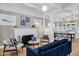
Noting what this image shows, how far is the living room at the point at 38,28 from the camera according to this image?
258 cm

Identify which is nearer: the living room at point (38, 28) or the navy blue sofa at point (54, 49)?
the navy blue sofa at point (54, 49)

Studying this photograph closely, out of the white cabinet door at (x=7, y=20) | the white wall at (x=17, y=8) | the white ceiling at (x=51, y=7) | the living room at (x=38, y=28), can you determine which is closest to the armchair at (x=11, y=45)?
the living room at (x=38, y=28)

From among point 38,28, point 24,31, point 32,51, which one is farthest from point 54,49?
point 24,31

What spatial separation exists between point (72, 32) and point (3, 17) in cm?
163

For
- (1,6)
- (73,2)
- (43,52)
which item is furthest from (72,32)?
(1,6)

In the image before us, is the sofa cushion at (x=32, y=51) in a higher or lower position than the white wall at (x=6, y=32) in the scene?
lower

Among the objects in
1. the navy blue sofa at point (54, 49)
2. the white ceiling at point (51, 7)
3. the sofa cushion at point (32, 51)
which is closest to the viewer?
the navy blue sofa at point (54, 49)

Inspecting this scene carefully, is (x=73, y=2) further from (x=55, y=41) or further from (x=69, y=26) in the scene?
(x=55, y=41)

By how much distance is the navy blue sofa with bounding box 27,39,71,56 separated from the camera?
2396mm

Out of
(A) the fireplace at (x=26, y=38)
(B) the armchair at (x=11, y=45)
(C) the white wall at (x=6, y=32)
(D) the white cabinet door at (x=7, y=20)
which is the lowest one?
(B) the armchair at (x=11, y=45)

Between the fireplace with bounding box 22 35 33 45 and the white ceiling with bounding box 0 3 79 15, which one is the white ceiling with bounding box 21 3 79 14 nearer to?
the white ceiling with bounding box 0 3 79 15

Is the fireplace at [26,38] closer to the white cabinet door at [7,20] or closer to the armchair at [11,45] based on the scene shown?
the armchair at [11,45]

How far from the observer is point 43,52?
2346 mm

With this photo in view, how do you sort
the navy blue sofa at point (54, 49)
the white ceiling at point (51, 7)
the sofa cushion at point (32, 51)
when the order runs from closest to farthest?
the navy blue sofa at point (54, 49)
the sofa cushion at point (32, 51)
the white ceiling at point (51, 7)
